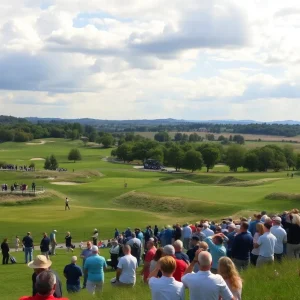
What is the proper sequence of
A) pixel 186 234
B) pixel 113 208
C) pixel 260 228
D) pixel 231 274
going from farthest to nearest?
pixel 113 208 < pixel 186 234 < pixel 260 228 < pixel 231 274

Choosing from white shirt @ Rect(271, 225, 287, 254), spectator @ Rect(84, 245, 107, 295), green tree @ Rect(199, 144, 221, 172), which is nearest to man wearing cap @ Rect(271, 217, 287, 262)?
white shirt @ Rect(271, 225, 287, 254)

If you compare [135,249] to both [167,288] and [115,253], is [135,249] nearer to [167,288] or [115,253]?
[115,253]

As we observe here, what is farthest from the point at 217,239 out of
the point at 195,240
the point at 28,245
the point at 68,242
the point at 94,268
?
the point at 68,242

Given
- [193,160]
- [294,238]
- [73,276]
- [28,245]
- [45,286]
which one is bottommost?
[193,160]

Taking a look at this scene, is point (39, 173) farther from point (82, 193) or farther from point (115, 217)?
point (115, 217)

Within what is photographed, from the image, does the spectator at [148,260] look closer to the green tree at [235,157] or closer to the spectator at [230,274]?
the spectator at [230,274]

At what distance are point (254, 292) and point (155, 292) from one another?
3.08 m

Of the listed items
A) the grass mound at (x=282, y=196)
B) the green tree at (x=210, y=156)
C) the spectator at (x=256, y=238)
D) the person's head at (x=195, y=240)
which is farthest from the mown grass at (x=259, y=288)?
the green tree at (x=210, y=156)

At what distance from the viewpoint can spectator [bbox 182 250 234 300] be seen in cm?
791

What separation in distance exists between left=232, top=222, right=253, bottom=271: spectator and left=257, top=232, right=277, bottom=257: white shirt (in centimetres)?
38

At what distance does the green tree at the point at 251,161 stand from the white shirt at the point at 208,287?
107222 millimetres

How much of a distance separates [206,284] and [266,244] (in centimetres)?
602

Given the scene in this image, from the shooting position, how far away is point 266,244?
13.5 meters

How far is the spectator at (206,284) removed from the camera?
791cm
